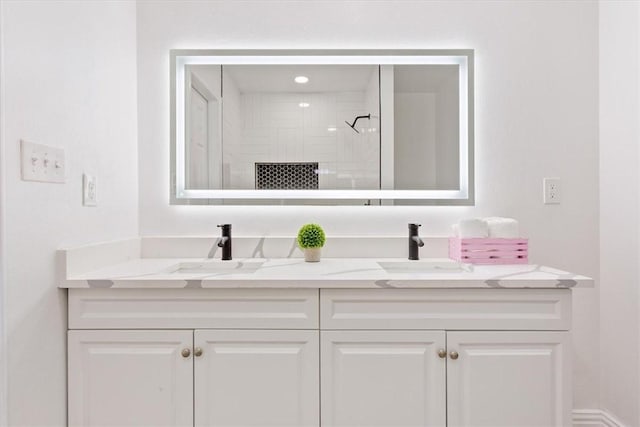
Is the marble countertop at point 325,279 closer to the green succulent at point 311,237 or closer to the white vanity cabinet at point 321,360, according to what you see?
the white vanity cabinet at point 321,360

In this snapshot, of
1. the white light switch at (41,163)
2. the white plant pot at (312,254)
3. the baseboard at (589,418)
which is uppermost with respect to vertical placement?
the white light switch at (41,163)

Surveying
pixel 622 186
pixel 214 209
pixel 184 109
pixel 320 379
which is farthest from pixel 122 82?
pixel 622 186

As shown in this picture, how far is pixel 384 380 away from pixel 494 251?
661 mm

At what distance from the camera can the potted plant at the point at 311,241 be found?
1.53m

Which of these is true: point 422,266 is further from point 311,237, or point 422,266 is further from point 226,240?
point 226,240

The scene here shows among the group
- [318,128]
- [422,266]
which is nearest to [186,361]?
[422,266]

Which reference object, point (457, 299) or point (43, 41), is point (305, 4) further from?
point (457, 299)

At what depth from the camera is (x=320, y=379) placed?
3.87 feet

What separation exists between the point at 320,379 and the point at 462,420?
45 centimetres

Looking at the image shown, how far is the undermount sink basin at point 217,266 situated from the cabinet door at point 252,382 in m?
0.39

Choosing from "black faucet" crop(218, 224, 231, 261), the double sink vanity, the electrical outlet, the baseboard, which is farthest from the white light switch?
the baseboard

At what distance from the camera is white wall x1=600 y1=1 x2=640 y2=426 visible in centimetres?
145

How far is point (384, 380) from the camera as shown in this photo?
1.18 m

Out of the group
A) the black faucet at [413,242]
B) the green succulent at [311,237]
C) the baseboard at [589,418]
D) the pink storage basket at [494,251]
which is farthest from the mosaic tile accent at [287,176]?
the baseboard at [589,418]
